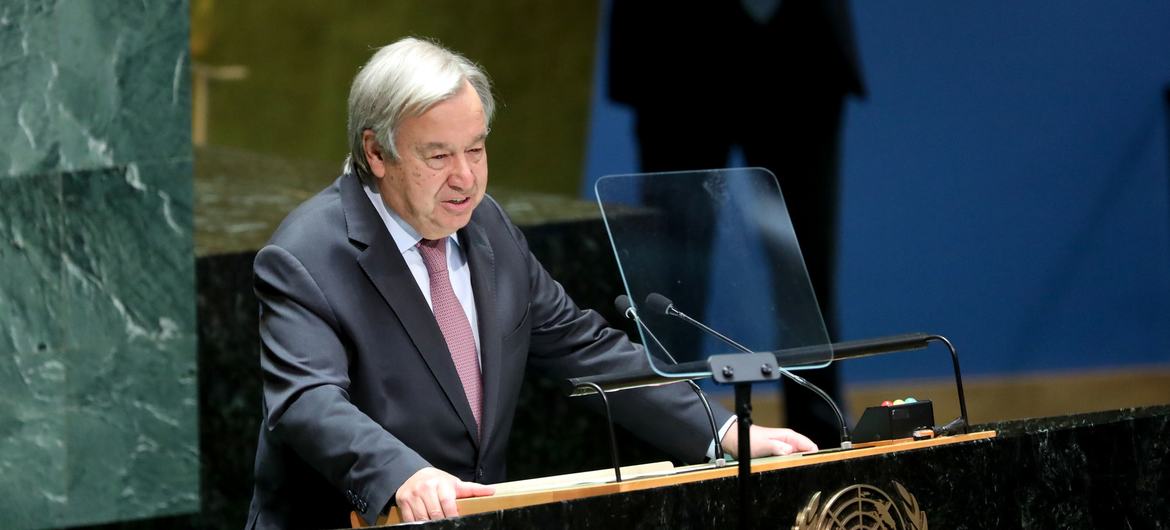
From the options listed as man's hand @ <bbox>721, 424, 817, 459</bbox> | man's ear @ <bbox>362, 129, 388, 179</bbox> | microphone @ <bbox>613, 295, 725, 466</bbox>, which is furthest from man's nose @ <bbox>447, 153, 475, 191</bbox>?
man's hand @ <bbox>721, 424, 817, 459</bbox>

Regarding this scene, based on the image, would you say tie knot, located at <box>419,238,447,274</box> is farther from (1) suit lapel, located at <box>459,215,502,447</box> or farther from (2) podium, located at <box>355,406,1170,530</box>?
(2) podium, located at <box>355,406,1170,530</box>

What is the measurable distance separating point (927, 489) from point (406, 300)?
946mm

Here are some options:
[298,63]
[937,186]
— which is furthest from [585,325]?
[298,63]

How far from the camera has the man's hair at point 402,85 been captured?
8.73 feet

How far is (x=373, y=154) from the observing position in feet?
9.11

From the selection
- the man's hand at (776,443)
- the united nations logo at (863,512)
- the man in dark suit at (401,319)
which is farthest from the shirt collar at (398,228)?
the united nations logo at (863,512)

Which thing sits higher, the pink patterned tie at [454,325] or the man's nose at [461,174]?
the man's nose at [461,174]

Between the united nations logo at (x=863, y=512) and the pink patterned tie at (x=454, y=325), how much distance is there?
71cm

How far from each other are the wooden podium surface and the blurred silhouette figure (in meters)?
3.25

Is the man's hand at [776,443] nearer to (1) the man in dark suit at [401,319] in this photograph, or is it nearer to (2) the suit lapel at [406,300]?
(1) the man in dark suit at [401,319]

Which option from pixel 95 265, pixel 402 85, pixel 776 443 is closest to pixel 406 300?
pixel 402 85

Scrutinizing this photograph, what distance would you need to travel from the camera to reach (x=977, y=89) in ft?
20.9

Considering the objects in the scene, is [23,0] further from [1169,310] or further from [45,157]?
[1169,310]

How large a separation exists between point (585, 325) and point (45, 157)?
5.35 feet
